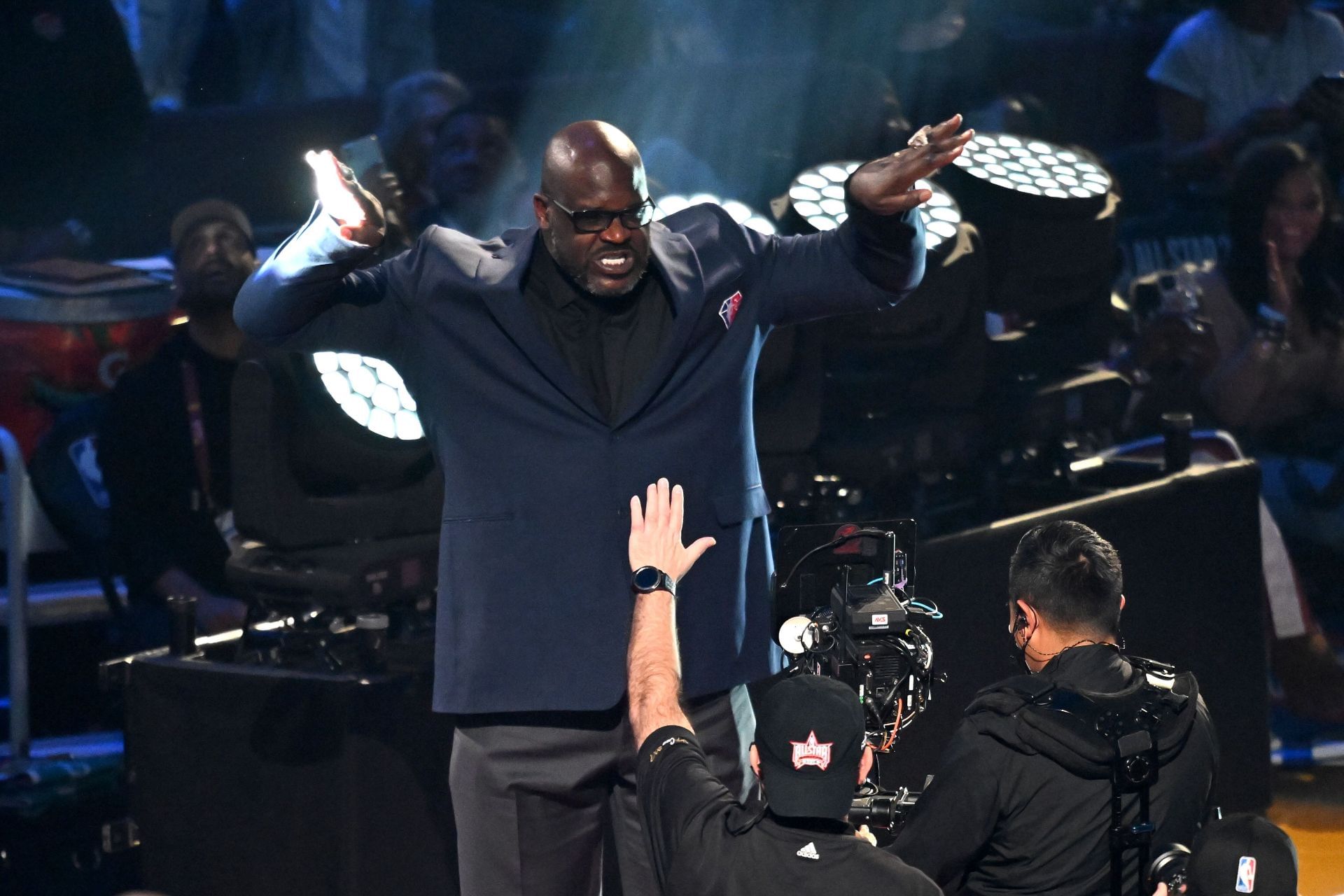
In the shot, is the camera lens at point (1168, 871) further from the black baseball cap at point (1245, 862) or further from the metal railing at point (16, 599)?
the metal railing at point (16, 599)

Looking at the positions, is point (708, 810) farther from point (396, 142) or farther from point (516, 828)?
point (396, 142)

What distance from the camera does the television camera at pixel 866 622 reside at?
101 inches

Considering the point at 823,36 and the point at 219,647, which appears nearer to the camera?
the point at 219,647

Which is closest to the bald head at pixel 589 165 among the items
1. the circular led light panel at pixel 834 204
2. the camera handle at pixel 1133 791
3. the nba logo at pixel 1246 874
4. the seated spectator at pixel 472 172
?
the camera handle at pixel 1133 791

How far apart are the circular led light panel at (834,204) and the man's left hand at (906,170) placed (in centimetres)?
123

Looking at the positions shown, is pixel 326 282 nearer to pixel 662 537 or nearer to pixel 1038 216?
pixel 662 537

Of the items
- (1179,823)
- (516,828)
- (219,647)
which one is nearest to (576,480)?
(516,828)

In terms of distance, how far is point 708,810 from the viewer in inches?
88.5

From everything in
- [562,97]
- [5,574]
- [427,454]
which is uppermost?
[562,97]

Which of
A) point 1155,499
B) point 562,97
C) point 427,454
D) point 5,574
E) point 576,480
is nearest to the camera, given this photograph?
point 576,480

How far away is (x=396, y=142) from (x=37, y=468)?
147cm

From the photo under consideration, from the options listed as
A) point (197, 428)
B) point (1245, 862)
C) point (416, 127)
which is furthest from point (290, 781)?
point (416, 127)

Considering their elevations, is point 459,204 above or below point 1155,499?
above

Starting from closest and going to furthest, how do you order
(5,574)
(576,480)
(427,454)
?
1. (576,480)
2. (427,454)
3. (5,574)
